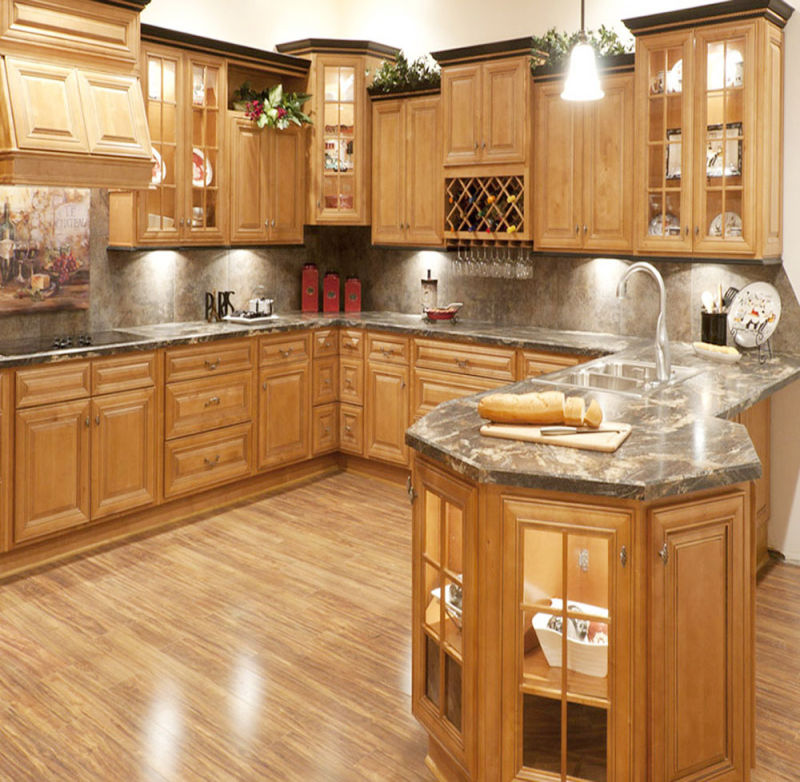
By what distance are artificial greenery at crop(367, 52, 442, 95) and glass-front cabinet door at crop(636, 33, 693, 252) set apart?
151 centimetres

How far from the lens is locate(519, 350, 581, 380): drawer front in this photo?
15.9 feet

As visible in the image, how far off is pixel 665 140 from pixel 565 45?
39.9 inches

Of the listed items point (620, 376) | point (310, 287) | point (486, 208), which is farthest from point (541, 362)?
point (310, 287)

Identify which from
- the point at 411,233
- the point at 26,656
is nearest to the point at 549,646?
the point at 26,656

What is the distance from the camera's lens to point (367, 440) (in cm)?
584

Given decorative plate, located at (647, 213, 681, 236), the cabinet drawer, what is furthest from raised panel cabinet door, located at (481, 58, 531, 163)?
the cabinet drawer

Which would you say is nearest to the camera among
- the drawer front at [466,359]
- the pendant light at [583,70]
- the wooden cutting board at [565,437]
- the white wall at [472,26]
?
the wooden cutting board at [565,437]

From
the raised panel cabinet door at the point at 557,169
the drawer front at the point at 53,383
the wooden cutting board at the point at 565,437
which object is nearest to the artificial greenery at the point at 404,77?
the raised panel cabinet door at the point at 557,169

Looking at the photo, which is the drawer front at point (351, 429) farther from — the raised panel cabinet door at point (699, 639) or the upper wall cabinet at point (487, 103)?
the raised panel cabinet door at point (699, 639)

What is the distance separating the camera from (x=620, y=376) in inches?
161

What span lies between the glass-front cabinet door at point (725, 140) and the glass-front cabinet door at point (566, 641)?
257cm

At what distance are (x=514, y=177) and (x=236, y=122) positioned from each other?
179 cm

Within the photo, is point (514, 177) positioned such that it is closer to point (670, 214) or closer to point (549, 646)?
point (670, 214)

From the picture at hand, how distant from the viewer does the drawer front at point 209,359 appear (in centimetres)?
490
